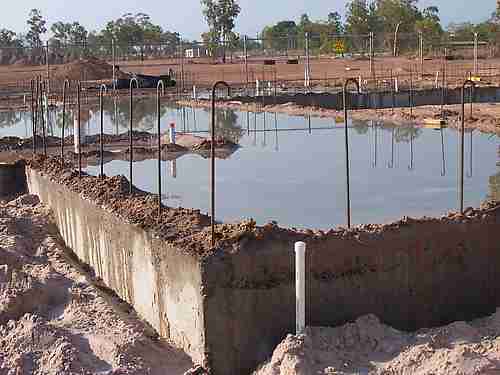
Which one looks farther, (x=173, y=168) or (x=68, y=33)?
(x=68, y=33)

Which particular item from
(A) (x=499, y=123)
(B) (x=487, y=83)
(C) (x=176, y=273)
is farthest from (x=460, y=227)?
(B) (x=487, y=83)

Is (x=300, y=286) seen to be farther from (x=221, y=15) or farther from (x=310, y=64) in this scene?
(x=221, y=15)

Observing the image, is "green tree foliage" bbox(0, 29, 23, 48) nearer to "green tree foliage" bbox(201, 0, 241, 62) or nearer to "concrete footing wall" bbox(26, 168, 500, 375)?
"green tree foliage" bbox(201, 0, 241, 62)

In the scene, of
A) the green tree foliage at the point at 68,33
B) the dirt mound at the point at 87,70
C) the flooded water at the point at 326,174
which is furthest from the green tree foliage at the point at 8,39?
the flooded water at the point at 326,174

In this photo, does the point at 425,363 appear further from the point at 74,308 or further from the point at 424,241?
the point at 74,308

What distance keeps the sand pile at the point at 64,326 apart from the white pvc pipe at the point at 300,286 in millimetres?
871

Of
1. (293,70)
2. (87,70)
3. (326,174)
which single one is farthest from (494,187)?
(293,70)

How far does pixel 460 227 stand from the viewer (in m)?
6.34

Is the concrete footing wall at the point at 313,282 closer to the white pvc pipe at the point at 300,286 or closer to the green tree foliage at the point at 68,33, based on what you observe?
the white pvc pipe at the point at 300,286

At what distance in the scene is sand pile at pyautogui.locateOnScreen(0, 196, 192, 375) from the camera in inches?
227

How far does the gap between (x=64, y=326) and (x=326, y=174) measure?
610cm

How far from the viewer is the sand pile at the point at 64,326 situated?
5.77 metres

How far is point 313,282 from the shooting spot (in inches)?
229

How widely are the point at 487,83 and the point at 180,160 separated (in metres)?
18.5
